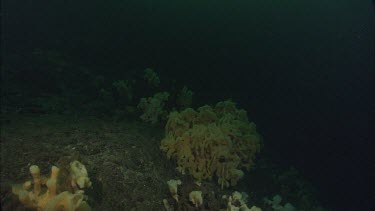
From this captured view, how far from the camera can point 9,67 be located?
23.3ft

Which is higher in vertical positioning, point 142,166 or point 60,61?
point 60,61

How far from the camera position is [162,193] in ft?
13.3

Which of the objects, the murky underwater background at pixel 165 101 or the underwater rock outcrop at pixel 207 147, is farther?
the underwater rock outcrop at pixel 207 147

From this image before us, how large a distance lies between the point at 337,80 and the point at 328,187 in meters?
5.30


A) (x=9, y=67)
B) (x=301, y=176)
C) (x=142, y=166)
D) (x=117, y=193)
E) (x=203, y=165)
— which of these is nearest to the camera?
(x=117, y=193)

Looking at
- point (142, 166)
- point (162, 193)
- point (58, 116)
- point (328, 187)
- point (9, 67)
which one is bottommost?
point (328, 187)

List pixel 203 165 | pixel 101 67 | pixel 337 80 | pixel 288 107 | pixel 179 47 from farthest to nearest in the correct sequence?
pixel 179 47 → pixel 337 80 → pixel 288 107 → pixel 101 67 → pixel 203 165

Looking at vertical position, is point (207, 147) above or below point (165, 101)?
below

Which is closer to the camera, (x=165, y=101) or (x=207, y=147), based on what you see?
(x=207, y=147)

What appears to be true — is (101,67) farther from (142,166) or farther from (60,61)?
(142,166)

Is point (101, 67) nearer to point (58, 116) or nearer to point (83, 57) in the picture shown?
point (83, 57)

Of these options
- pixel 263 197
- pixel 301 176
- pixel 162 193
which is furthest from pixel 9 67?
pixel 301 176

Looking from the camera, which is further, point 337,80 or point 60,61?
point 337,80

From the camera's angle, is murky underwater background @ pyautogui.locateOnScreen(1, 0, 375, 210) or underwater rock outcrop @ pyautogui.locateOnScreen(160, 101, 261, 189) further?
underwater rock outcrop @ pyautogui.locateOnScreen(160, 101, 261, 189)
